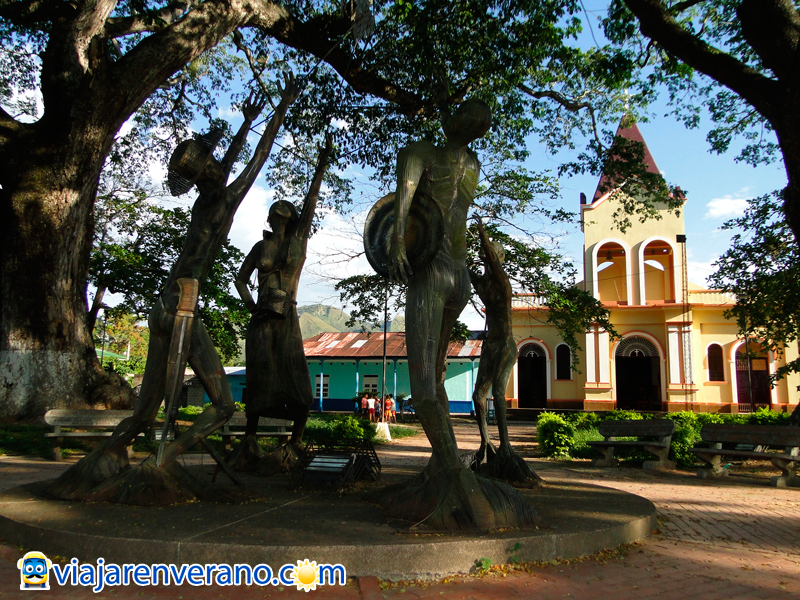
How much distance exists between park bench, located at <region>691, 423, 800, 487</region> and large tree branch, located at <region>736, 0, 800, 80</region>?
17.2 ft

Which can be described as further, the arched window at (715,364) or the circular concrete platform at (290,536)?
the arched window at (715,364)

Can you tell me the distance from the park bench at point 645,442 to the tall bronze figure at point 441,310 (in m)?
7.18

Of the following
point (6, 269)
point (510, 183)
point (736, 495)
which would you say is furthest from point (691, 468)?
point (6, 269)

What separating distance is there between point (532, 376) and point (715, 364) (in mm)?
9260

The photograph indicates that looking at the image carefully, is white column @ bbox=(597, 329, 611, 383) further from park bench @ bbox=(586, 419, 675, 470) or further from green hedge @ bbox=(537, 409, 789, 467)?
park bench @ bbox=(586, 419, 675, 470)

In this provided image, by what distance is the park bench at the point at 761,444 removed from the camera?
8914mm

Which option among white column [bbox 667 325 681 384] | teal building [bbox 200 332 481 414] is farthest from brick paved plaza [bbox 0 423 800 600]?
teal building [bbox 200 332 481 414]

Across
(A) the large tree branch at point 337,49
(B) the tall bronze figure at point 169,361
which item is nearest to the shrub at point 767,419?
(A) the large tree branch at point 337,49

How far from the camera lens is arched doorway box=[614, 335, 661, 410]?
3058cm

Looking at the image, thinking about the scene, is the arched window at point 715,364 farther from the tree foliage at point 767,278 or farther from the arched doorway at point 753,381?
the tree foliage at point 767,278

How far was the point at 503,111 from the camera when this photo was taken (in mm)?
11656

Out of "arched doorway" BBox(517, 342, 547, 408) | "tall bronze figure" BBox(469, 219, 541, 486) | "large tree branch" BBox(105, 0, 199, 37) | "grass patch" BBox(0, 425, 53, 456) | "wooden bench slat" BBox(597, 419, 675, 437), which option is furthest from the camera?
"arched doorway" BBox(517, 342, 547, 408)

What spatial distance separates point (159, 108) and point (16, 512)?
13.0 m

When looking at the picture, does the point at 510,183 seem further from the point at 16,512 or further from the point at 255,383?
the point at 16,512
